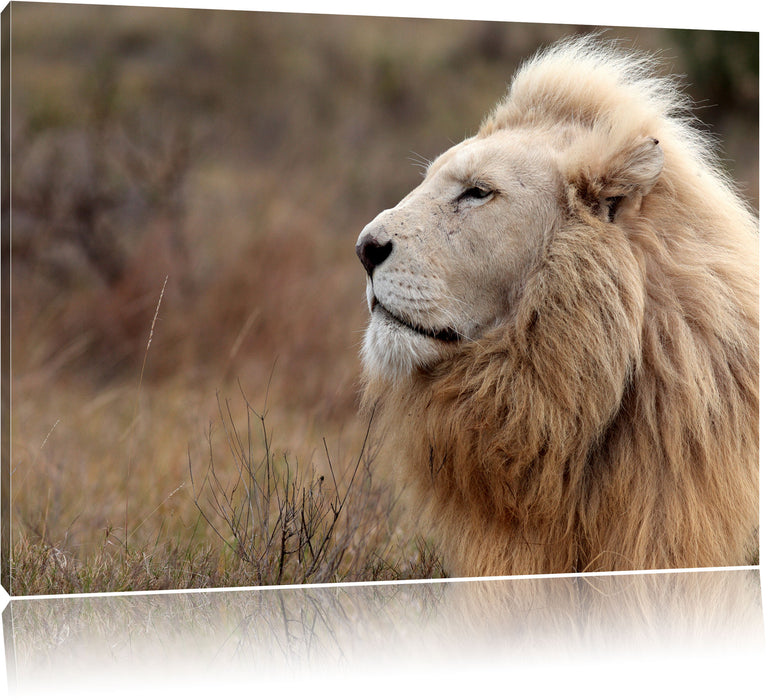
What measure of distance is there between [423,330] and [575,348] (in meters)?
0.44

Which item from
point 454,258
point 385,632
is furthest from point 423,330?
point 385,632

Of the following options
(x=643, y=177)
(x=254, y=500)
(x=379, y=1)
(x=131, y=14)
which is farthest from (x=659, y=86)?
(x=131, y=14)

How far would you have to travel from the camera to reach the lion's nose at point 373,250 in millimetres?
3336

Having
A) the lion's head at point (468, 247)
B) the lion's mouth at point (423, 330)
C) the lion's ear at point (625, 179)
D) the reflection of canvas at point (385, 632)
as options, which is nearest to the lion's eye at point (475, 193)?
the lion's head at point (468, 247)

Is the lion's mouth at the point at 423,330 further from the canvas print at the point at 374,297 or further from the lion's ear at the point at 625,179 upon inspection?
the lion's ear at the point at 625,179

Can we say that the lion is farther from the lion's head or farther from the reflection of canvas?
the reflection of canvas

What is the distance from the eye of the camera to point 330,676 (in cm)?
280

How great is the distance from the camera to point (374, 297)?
3.39 m

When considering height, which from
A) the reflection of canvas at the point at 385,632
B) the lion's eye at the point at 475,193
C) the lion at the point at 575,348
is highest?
the lion's eye at the point at 475,193

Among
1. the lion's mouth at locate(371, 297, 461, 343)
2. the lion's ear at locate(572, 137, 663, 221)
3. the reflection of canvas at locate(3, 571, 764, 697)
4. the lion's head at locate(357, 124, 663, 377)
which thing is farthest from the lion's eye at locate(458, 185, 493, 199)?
the reflection of canvas at locate(3, 571, 764, 697)

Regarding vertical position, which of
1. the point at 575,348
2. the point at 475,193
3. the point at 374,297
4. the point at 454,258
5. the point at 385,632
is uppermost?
the point at 475,193

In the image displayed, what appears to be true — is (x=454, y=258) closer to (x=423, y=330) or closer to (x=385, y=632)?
(x=423, y=330)

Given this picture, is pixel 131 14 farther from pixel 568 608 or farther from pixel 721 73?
pixel 568 608

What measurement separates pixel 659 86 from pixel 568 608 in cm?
166
